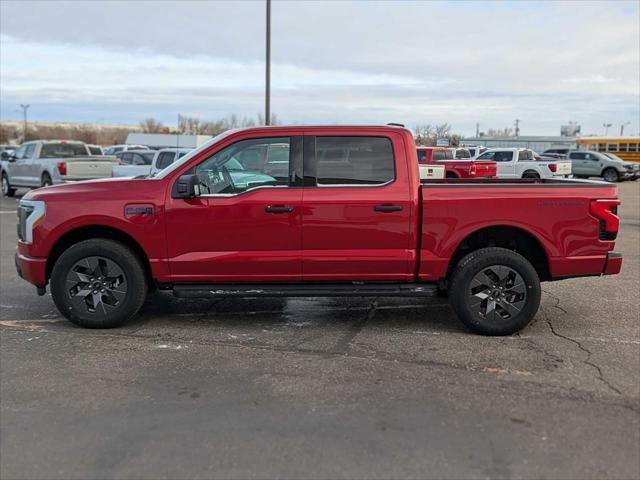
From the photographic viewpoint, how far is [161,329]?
590 cm

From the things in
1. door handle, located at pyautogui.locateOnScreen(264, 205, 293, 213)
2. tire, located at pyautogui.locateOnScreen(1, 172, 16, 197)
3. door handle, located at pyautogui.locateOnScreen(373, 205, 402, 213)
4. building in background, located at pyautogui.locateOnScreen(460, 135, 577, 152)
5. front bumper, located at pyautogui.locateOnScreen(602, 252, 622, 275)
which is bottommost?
tire, located at pyautogui.locateOnScreen(1, 172, 16, 197)

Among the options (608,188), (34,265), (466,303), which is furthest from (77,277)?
(608,188)

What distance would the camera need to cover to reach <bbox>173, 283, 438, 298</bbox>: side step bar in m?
5.68

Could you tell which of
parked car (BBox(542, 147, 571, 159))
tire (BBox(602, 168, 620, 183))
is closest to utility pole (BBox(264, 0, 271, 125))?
parked car (BBox(542, 147, 571, 159))

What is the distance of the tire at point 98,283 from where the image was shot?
5.68m

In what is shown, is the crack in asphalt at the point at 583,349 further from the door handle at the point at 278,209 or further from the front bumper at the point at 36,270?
the front bumper at the point at 36,270

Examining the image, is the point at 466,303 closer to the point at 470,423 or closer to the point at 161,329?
the point at 470,423

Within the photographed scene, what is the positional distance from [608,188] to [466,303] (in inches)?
64.9

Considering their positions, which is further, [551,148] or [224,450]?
[551,148]

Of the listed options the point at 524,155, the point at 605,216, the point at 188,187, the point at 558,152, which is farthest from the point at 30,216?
the point at 558,152

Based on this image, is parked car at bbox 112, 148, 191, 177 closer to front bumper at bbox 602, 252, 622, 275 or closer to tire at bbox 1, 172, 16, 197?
tire at bbox 1, 172, 16, 197

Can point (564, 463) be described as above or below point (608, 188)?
below

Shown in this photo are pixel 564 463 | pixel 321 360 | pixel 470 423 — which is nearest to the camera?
pixel 564 463

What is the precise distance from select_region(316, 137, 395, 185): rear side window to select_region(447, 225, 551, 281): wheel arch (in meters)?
1.00
